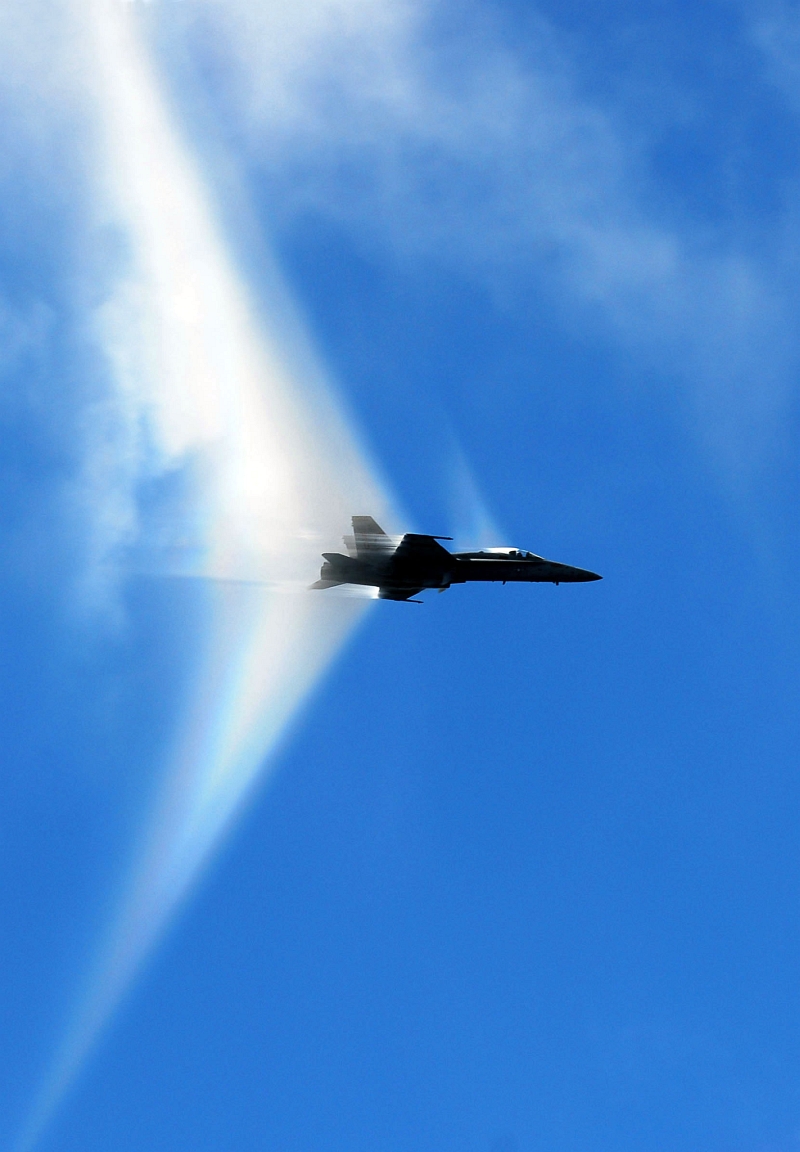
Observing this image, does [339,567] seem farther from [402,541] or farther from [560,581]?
[560,581]

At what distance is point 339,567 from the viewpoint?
2183 inches

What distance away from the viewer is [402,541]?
2151 inches

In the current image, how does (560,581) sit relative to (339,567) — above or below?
above

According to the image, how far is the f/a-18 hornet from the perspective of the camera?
5512 cm

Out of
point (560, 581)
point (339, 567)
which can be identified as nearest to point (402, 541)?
point (339, 567)

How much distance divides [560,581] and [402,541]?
11.6m

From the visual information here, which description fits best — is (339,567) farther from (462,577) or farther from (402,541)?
(462,577)

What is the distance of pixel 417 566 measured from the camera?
2222 inches

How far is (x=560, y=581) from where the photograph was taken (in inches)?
2399

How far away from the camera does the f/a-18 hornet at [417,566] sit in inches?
2170

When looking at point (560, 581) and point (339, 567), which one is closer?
point (339, 567)

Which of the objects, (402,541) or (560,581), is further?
(560,581)

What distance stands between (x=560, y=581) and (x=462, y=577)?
20.7ft

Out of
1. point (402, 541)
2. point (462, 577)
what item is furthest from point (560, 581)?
point (402, 541)
